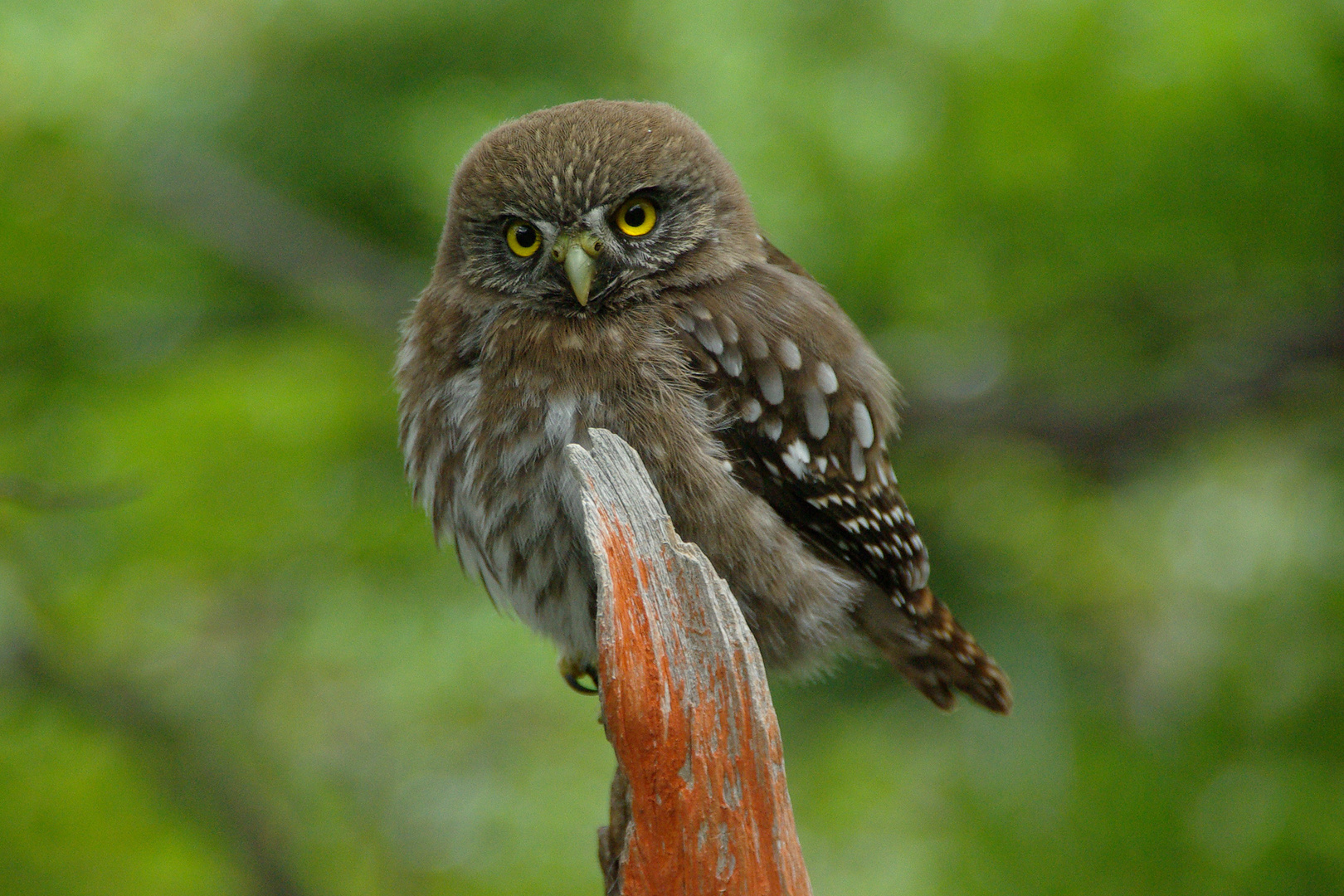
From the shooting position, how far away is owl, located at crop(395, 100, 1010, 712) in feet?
8.41

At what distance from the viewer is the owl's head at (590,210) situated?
103 inches

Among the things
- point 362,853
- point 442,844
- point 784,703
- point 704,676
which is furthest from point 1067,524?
point 704,676

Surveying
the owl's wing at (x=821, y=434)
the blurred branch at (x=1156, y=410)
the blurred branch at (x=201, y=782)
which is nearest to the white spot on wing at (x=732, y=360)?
the owl's wing at (x=821, y=434)

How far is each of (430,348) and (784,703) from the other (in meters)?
6.58

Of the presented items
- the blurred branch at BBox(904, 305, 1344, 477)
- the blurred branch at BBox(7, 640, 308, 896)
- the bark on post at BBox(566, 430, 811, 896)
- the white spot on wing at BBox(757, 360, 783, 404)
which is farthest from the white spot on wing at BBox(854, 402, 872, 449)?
the blurred branch at BBox(7, 640, 308, 896)

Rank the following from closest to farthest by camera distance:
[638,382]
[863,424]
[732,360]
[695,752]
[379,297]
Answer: [695,752]
[638,382]
[732,360]
[863,424]
[379,297]

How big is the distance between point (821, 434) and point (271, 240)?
16.5ft

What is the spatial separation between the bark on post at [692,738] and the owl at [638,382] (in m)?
0.62

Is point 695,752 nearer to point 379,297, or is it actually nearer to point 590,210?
point 590,210

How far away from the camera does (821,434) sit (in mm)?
2812

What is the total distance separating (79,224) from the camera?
5691 mm

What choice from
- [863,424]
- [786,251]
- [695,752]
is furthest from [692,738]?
[786,251]

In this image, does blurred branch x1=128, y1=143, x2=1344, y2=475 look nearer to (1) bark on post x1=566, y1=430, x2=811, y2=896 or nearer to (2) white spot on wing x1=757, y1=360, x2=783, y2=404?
(2) white spot on wing x1=757, y1=360, x2=783, y2=404

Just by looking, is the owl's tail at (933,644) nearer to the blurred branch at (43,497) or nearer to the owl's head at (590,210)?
the owl's head at (590,210)
